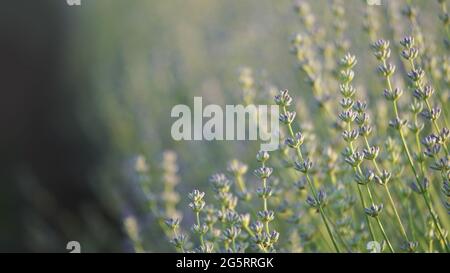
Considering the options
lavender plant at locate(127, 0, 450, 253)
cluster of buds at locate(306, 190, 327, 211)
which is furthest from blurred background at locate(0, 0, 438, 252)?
cluster of buds at locate(306, 190, 327, 211)

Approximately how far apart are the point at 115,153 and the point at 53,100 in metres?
1.51

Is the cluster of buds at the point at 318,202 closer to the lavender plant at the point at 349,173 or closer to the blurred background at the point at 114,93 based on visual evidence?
the lavender plant at the point at 349,173

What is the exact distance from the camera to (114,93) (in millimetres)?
3713

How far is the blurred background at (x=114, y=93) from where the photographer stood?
2711mm

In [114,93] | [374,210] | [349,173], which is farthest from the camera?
[114,93]

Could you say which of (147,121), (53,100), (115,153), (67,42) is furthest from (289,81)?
(67,42)

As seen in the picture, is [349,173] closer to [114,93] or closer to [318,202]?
[318,202]

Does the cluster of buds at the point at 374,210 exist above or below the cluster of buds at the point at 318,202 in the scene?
below

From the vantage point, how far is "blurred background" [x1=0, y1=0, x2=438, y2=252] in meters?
2.71

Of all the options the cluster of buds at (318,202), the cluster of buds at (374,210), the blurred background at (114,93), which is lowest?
the cluster of buds at (374,210)

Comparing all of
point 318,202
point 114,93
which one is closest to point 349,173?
point 318,202

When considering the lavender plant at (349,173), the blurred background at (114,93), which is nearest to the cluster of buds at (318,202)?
the lavender plant at (349,173)

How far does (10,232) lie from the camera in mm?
3586
